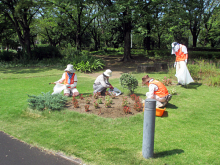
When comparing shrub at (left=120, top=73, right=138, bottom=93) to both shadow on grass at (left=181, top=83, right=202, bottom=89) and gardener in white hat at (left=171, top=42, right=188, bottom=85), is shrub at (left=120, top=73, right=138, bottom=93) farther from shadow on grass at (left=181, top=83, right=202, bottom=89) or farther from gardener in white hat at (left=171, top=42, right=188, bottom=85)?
shadow on grass at (left=181, top=83, right=202, bottom=89)

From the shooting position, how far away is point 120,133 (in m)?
4.95

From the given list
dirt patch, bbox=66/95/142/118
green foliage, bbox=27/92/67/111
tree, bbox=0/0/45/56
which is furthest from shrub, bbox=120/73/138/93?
tree, bbox=0/0/45/56

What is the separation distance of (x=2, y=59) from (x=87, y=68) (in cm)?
1118

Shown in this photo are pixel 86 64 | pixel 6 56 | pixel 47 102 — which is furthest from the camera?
pixel 6 56

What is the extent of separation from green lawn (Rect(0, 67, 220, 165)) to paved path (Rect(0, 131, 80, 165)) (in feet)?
0.64

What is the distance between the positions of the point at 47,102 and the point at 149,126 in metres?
4.06

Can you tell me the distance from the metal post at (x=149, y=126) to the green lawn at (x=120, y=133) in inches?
7.4

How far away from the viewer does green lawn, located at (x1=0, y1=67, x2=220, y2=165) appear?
3938 millimetres

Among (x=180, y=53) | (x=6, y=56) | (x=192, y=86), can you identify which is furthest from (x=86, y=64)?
(x=6, y=56)

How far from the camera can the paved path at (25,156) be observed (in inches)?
150

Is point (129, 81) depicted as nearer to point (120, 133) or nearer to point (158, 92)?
point (158, 92)

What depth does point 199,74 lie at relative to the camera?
35.6 feet

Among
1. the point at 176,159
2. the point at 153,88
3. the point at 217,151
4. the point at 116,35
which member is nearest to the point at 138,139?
the point at 176,159

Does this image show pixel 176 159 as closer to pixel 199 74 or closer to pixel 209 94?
pixel 209 94
